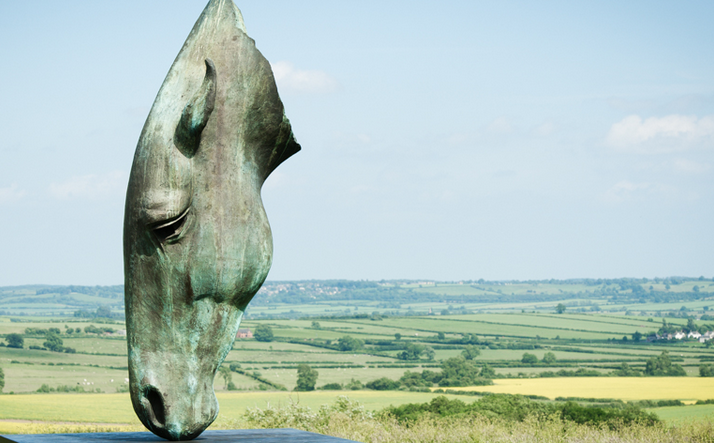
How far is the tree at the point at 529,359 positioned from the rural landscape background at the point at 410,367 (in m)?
0.22

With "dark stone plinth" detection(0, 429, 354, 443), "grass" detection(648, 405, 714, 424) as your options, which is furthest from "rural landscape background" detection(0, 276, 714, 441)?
"dark stone plinth" detection(0, 429, 354, 443)

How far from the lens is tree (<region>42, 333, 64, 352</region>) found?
83562 millimetres

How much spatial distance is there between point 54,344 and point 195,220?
85.1 meters

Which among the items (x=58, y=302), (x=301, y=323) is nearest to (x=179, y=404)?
(x=301, y=323)

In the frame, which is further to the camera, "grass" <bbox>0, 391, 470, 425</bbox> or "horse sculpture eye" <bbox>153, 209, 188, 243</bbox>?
"grass" <bbox>0, 391, 470, 425</bbox>

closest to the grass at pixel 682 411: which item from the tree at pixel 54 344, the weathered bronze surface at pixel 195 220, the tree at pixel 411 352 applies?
the tree at pixel 411 352

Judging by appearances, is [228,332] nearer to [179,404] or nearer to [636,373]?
[179,404]

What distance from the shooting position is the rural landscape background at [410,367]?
49781mm

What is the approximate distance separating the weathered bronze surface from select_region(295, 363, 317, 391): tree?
2440 inches

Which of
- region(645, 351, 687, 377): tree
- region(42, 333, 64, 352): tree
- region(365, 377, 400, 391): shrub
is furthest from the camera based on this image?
region(42, 333, 64, 352): tree

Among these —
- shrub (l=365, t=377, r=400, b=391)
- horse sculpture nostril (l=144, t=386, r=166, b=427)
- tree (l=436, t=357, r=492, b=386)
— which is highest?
horse sculpture nostril (l=144, t=386, r=166, b=427)

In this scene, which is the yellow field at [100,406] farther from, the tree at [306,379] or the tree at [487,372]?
the tree at [487,372]

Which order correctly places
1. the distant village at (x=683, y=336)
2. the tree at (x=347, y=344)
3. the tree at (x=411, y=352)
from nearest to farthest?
the tree at (x=411, y=352), the tree at (x=347, y=344), the distant village at (x=683, y=336)

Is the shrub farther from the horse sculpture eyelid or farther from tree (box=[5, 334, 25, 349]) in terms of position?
the horse sculpture eyelid
